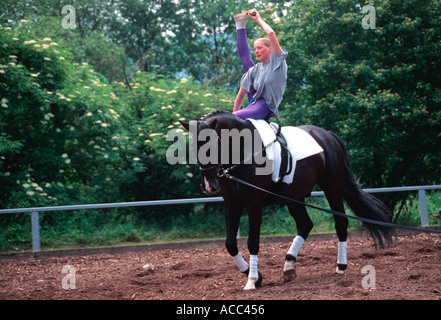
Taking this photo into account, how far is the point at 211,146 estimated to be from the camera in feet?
16.1

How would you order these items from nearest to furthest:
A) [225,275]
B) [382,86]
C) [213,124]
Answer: [213,124] → [225,275] → [382,86]

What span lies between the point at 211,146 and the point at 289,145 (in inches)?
51.6

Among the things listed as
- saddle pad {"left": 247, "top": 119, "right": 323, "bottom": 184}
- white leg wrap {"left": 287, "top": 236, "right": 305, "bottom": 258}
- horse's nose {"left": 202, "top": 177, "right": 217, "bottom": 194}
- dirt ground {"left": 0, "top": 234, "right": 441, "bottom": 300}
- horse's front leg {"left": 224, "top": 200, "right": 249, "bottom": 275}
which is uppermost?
saddle pad {"left": 247, "top": 119, "right": 323, "bottom": 184}

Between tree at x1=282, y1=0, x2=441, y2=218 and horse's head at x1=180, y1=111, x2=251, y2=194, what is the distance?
6.16m

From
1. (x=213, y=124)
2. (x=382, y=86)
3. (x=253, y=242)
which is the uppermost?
(x=382, y=86)

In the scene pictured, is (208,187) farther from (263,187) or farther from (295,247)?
(295,247)

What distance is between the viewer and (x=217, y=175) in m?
4.97

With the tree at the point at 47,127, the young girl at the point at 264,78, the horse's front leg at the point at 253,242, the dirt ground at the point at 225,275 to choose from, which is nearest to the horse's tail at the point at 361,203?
the dirt ground at the point at 225,275

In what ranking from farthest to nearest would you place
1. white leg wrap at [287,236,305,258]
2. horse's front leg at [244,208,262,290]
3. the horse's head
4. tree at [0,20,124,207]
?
tree at [0,20,124,207] → white leg wrap at [287,236,305,258] → horse's front leg at [244,208,262,290] → the horse's head

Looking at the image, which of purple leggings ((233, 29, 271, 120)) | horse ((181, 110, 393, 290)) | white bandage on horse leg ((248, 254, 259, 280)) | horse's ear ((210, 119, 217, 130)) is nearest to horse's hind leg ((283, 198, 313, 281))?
horse ((181, 110, 393, 290))

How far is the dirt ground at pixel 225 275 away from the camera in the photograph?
494 centimetres

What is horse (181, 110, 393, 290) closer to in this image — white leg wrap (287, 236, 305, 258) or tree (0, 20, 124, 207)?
white leg wrap (287, 236, 305, 258)

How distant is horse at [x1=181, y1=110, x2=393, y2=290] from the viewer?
5020mm

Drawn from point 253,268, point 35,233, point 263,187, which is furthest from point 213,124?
point 35,233
